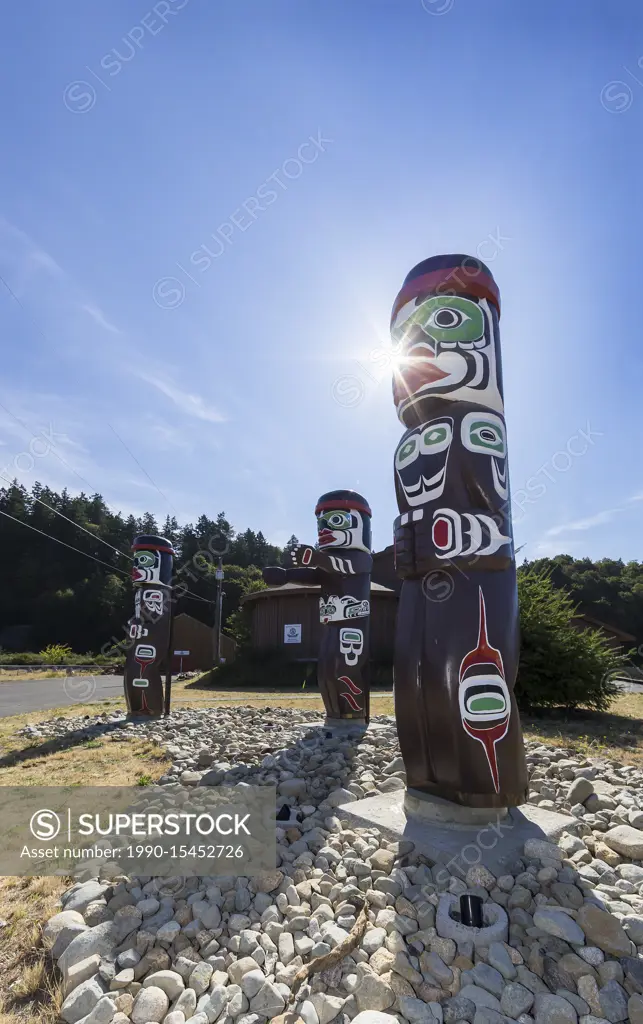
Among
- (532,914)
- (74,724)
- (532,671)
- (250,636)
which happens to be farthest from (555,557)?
(532,914)

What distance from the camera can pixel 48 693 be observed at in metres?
18.1

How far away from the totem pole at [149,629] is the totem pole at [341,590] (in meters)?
3.61

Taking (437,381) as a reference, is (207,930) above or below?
below

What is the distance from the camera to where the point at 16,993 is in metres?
2.65

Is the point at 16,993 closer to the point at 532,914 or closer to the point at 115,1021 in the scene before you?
the point at 115,1021

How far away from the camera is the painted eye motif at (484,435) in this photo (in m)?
4.63

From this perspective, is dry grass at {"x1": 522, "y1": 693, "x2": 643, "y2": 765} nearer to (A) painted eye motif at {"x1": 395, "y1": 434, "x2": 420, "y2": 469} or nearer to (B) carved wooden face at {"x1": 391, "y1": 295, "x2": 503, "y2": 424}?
(A) painted eye motif at {"x1": 395, "y1": 434, "x2": 420, "y2": 469}

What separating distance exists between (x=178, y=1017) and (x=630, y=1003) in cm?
197

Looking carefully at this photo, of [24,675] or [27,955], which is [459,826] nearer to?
[27,955]

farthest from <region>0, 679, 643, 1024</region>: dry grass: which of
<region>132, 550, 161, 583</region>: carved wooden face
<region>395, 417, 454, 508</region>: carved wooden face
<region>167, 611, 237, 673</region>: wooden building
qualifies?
<region>167, 611, 237, 673</region>: wooden building

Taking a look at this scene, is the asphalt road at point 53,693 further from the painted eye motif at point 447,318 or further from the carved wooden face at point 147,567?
the painted eye motif at point 447,318

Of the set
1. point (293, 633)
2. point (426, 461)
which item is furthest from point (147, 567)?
point (293, 633)

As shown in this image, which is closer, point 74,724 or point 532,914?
point 532,914

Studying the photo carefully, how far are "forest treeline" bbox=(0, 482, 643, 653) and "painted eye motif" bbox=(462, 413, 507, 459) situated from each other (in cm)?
4020
